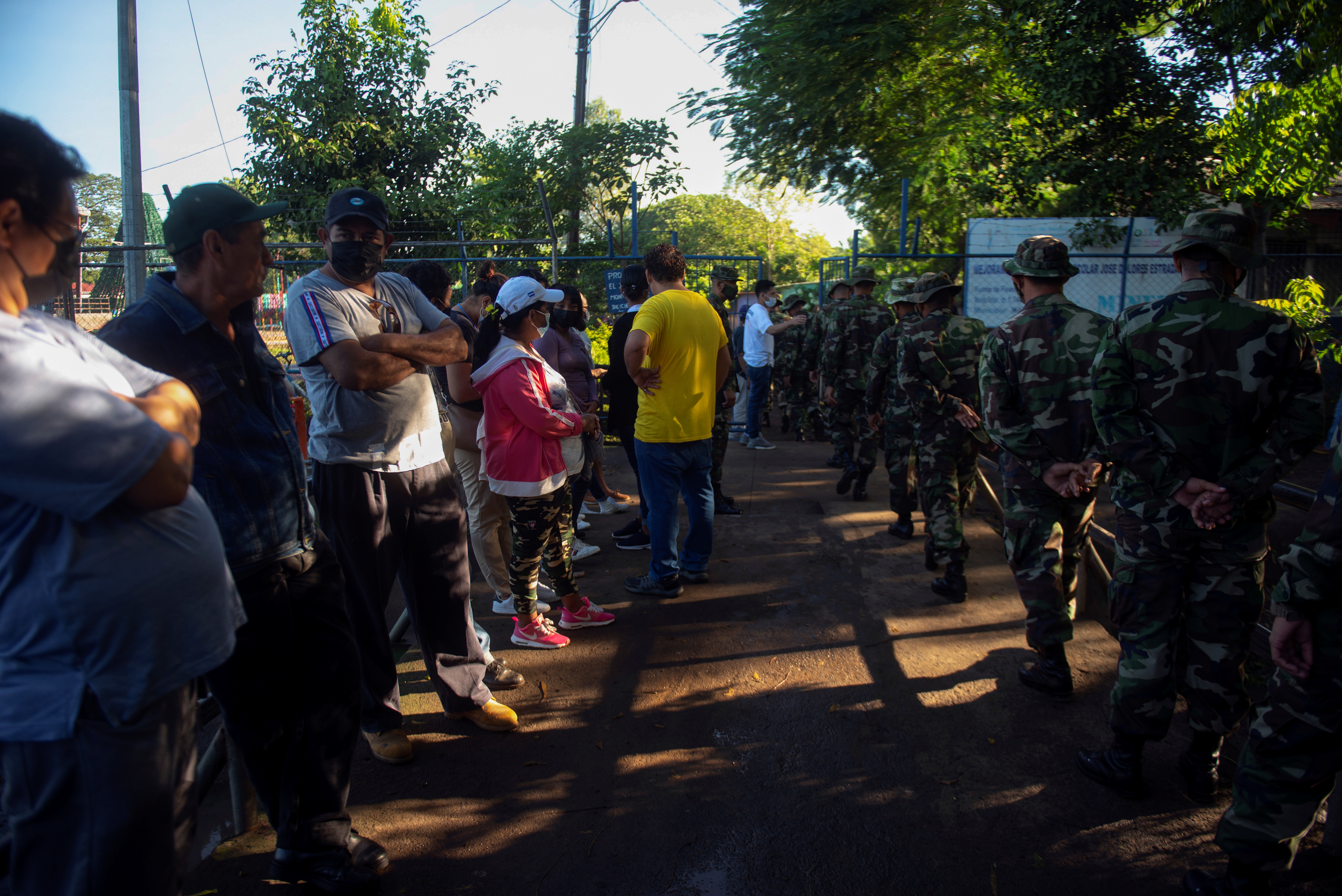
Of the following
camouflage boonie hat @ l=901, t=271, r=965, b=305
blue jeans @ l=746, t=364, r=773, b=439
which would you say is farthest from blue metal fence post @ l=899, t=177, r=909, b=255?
camouflage boonie hat @ l=901, t=271, r=965, b=305

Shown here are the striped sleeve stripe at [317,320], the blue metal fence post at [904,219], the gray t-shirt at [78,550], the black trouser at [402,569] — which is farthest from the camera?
the blue metal fence post at [904,219]

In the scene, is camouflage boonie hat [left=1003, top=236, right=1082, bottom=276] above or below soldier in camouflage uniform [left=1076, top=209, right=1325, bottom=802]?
above

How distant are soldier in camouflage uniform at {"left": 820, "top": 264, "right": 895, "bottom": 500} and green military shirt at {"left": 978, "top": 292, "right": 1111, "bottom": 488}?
4017 mm

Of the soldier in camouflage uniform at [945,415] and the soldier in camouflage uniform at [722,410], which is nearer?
the soldier in camouflage uniform at [945,415]

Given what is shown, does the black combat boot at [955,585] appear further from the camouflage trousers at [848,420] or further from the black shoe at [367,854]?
the black shoe at [367,854]

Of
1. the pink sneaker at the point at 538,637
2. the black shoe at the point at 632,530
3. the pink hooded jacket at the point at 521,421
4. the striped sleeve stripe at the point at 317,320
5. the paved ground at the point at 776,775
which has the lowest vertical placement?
the paved ground at the point at 776,775

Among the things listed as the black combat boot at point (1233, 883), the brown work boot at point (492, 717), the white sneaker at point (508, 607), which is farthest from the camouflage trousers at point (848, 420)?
the black combat boot at point (1233, 883)

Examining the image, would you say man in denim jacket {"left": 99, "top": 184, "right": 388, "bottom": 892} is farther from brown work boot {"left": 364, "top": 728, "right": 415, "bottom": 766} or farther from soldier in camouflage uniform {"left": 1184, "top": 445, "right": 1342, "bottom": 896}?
soldier in camouflage uniform {"left": 1184, "top": 445, "right": 1342, "bottom": 896}

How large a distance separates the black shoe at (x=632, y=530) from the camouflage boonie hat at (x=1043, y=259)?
344cm

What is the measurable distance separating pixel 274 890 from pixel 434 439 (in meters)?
1.69

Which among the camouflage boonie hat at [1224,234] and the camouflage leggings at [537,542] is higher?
the camouflage boonie hat at [1224,234]

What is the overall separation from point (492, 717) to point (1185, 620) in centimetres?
280

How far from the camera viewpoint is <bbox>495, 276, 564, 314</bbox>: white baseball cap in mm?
3900

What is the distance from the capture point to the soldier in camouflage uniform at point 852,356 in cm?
832
